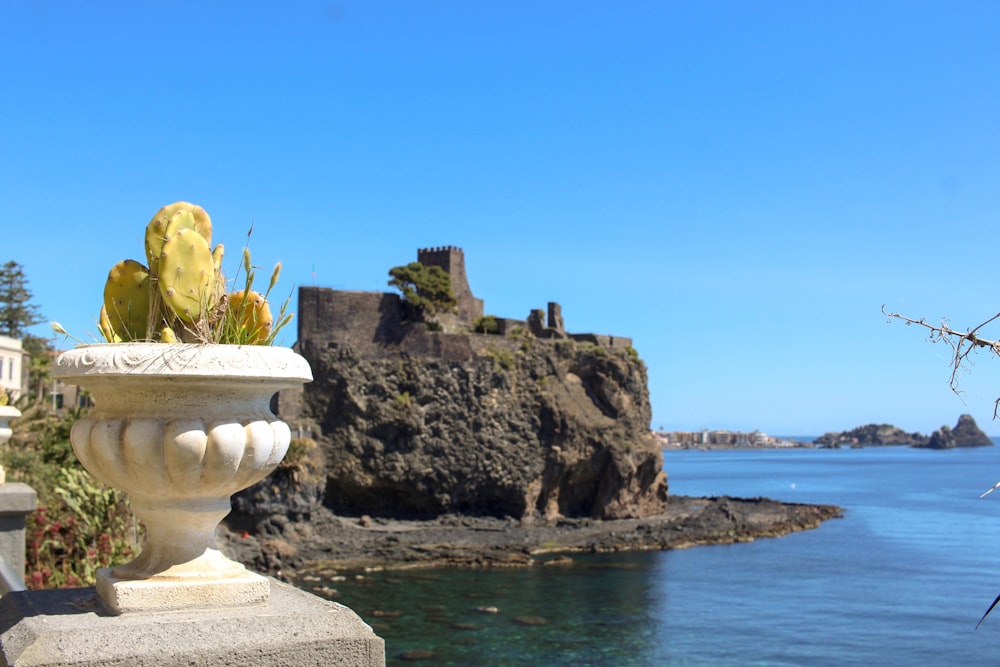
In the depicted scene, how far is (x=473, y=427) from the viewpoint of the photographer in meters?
49.7

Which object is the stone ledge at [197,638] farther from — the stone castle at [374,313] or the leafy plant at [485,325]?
the leafy plant at [485,325]

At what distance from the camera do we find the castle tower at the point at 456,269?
173 ft

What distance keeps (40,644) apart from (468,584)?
36893 mm

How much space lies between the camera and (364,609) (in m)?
32.8

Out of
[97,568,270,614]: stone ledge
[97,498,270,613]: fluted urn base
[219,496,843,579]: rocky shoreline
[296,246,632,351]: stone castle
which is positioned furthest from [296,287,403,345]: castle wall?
[97,568,270,614]: stone ledge

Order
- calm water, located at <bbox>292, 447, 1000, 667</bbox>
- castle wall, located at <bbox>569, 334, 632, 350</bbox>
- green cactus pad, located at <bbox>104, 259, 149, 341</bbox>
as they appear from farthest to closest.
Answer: castle wall, located at <bbox>569, 334, 632, 350</bbox>, calm water, located at <bbox>292, 447, 1000, 667</bbox>, green cactus pad, located at <bbox>104, 259, 149, 341</bbox>

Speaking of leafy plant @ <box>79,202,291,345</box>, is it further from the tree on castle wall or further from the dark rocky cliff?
the tree on castle wall

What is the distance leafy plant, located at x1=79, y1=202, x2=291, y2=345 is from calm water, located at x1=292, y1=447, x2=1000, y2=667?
2501cm

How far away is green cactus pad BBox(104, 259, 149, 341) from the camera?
328 centimetres

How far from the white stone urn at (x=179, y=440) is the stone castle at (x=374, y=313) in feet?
143

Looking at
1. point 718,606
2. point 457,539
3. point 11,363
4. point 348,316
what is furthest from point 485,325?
point 11,363

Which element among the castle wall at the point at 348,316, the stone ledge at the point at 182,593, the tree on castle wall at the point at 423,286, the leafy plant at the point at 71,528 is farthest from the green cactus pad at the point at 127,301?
the tree on castle wall at the point at 423,286

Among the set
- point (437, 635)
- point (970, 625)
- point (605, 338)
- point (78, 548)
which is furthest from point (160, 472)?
point (605, 338)

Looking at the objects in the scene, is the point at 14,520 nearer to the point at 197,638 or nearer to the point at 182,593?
the point at 182,593
